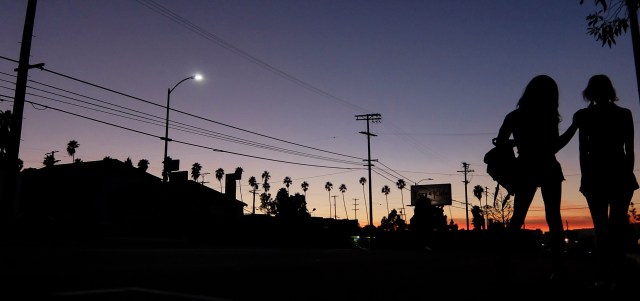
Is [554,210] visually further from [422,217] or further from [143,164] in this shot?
[143,164]

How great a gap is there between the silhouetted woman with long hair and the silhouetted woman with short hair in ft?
1.04

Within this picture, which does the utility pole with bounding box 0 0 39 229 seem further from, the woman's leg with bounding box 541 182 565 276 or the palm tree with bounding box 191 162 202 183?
the palm tree with bounding box 191 162 202 183

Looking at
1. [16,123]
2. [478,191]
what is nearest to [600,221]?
[16,123]

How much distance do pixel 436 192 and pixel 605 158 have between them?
82879 mm

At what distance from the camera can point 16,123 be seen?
18.9m

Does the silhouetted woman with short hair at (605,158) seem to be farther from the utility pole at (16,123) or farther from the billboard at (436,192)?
the billboard at (436,192)

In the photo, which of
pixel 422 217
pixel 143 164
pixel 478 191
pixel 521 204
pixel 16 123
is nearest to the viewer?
pixel 521 204

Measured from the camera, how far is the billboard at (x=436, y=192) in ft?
276

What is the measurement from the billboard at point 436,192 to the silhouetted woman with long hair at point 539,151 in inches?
3135

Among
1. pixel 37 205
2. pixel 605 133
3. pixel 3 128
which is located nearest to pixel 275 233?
pixel 3 128

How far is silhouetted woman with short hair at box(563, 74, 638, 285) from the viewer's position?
15.3 ft

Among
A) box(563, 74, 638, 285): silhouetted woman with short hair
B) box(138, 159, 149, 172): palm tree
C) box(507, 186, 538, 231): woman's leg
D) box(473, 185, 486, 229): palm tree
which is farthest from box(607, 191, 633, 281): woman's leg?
box(473, 185, 486, 229): palm tree

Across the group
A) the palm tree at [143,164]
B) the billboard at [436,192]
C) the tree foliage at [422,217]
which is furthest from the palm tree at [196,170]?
the tree foliage at [422,217]

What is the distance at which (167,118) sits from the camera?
117 feet
